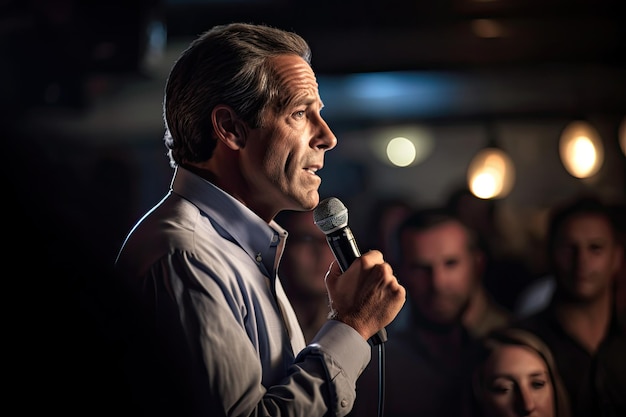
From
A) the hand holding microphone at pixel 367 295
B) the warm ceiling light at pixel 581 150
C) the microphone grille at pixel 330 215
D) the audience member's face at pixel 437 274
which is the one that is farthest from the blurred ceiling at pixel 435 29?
the hand holding microphone at pixel 367 295

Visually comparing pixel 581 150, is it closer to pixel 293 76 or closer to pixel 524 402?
pixel 524 402

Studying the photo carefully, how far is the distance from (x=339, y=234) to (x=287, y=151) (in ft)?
0.48

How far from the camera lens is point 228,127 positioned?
112 centimetres

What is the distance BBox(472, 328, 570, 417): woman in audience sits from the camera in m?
2.08

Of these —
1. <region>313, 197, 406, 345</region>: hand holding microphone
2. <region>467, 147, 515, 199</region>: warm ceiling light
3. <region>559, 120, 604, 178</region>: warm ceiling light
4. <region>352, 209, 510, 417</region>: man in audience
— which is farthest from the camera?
<region>559, 120, 604, 178</region>: warm ceiling light

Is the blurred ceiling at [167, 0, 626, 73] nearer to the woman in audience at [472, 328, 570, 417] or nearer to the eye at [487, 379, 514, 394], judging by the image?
the woman in audience at [472, 328, 570, 417]

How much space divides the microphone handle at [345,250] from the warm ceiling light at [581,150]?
268cm

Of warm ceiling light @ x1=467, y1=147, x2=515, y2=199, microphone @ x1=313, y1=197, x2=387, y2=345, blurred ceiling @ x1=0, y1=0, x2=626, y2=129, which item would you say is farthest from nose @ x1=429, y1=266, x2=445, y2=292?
microphone @ x1=313, y1=197, x2=387, y2=345

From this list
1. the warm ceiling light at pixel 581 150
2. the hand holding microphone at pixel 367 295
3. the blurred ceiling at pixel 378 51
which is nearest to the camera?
the hand holding microphone at pixel 367 295

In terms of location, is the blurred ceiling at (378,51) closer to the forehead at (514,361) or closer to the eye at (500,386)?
the forehead at (514,361)

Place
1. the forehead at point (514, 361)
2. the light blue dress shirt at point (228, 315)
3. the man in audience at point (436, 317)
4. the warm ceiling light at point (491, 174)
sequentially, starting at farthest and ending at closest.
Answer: the warm ceiling light at point (491, 174) → the man in audience at point (436, 317) → the forehead at point (514, 361) → the light blue dress shirt at point (228, 315)

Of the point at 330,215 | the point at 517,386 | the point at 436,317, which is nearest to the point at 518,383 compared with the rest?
the point at 517,386

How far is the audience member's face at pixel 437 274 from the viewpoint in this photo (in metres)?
2.51

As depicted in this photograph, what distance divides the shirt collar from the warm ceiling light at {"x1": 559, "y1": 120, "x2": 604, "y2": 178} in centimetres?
272
